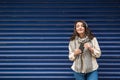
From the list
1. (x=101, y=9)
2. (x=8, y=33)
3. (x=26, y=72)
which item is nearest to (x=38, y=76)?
(x=26, y=72)

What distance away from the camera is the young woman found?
18.8 ft

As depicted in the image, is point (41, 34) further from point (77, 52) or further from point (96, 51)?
point (96, 51)

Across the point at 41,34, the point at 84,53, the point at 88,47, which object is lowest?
the point at 84,53

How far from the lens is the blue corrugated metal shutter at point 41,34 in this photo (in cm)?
684

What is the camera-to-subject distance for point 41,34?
6.92 meters

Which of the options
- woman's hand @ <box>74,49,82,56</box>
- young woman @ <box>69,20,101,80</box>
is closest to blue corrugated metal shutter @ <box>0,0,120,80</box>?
young woman @ <box>69,20,101,80</box>

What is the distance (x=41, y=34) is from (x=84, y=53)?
1.54 m

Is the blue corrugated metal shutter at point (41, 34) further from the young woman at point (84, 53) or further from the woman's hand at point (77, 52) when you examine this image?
the woman's hand at point (77, 52)

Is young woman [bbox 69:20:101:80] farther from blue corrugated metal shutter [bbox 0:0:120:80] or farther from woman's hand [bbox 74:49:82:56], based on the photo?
blue corrugated metal shutter [bbox 0:0:120:80]

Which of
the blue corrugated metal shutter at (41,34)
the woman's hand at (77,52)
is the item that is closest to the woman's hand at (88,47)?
the woman's hand at (77,52)

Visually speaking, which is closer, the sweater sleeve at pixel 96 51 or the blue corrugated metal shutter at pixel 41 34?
the sweater sleeve at pixel 96 51

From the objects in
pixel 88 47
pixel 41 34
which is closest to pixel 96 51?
pixel 88 47

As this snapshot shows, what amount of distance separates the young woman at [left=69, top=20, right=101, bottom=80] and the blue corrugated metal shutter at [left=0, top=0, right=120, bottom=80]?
104cm

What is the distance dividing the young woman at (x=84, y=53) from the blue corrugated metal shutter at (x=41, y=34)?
3.41 feet
